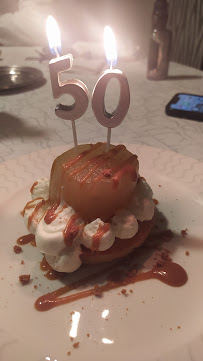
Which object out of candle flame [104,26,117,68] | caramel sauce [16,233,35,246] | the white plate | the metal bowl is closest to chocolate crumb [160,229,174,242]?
the white plate

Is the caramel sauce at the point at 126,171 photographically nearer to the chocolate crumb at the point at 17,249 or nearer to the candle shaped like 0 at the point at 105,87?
the candle shaped like 0 at the point at 105,87

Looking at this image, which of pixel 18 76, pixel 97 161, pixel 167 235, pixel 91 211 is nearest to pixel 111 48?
pixel 97 161

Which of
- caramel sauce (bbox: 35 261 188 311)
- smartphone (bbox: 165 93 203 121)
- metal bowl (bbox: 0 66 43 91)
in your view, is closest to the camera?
caramel sauce (bbox: 35 261 188 311)

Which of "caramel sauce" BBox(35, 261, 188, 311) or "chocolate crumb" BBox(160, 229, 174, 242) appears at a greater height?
"caramel sauce" BBox(35, 261, 188, 311)

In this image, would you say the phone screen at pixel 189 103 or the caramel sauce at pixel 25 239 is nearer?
the caramel sauce at pixel 25 239

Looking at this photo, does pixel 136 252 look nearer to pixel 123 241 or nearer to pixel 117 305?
pixel 123 241

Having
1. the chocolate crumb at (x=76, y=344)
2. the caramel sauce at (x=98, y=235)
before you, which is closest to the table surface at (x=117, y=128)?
the caramel sauce at (x=98, y=235)

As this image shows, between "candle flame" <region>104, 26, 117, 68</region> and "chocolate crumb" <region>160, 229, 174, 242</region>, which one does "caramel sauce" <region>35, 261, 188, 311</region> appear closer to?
"chocolate crumb" <region>160, 229, 174, 242</region>

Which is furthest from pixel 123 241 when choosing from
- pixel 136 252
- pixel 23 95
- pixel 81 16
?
pixel 81 16
